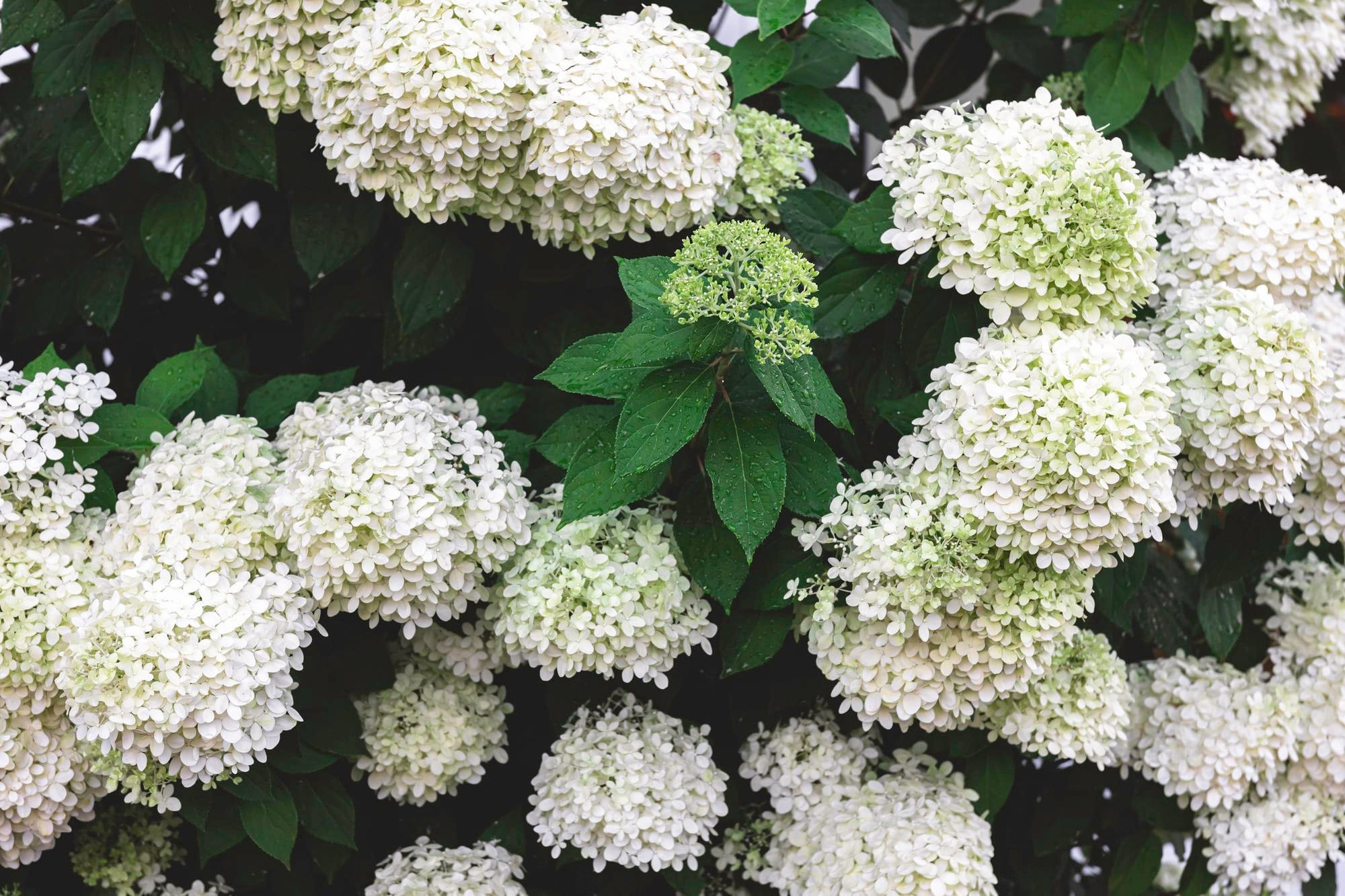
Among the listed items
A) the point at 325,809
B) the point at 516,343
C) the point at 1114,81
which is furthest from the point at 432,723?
the point at 1114,81

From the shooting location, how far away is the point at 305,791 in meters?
1.54

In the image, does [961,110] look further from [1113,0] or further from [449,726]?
[449,726]

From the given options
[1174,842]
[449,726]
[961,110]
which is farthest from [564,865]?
[961,110]

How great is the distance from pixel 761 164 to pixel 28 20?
96 cm

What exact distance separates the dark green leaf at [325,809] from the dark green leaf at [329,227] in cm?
66

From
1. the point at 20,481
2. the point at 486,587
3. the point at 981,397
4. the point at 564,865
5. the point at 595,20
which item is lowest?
the point at 564,865

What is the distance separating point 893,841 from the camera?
1.53 metres

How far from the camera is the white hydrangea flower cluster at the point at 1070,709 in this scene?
1.57 m

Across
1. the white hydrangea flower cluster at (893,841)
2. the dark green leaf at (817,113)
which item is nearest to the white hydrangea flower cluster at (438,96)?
the dark green leaf at (817,113)

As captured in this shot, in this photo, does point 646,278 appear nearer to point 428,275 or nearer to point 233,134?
point 428,275

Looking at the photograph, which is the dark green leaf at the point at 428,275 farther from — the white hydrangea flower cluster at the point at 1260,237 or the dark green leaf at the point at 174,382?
the white hydrangea flower cluster at the point at 1260,237

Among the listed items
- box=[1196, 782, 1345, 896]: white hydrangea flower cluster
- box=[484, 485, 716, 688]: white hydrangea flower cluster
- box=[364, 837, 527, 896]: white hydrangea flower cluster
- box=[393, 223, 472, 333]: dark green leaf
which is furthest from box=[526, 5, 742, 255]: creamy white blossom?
box=[1196, 782, 1345, 896]: white hydrangea flower cluster

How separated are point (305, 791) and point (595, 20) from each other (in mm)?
1105

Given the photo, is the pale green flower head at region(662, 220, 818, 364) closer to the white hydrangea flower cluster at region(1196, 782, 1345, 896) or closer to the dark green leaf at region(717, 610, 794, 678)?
the dark green leaf at region(717, 610, 794, 678)
